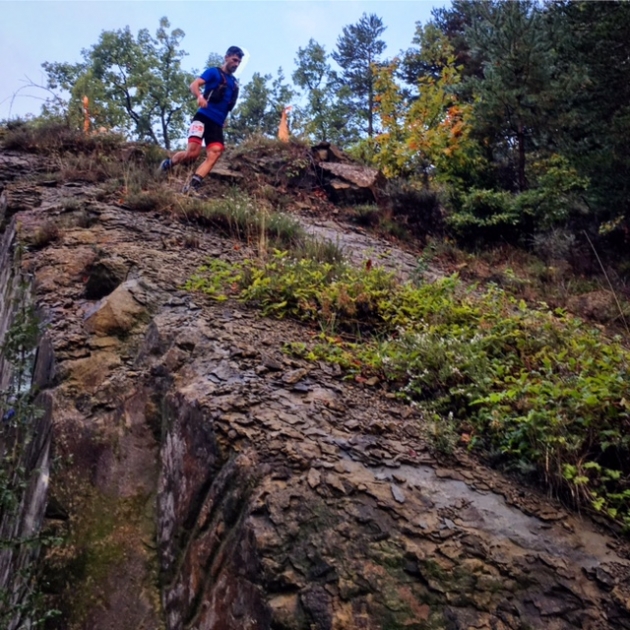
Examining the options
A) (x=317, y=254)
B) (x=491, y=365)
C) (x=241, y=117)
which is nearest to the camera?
(x=491, y=365)

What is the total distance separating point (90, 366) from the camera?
4.25 meters

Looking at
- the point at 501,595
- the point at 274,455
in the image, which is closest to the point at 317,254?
the point at 274,455

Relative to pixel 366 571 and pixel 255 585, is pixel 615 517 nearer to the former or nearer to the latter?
pixel 366 571

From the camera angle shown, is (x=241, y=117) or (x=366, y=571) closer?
(x=366, y=571)

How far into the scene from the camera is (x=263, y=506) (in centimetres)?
279

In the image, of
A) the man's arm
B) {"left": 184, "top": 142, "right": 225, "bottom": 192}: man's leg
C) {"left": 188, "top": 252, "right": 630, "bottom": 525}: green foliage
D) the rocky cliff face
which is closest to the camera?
the rocky cliff face

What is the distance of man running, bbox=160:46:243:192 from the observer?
27.5 ft

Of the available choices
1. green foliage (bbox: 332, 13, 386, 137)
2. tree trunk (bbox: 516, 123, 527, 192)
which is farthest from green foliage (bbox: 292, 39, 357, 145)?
tree trunk (bbox: 516, 123, 527, 192)

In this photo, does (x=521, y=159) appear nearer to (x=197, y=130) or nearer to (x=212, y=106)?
(x=212, y=106)

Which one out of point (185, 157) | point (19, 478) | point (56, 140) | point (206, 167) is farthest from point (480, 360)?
point (56, 140)

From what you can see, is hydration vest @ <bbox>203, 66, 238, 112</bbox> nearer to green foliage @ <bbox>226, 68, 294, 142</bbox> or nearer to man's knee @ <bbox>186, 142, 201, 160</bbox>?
man's knee @ <bbox>186, 142, 201, 160</bbox>

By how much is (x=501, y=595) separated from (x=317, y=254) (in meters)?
3.92

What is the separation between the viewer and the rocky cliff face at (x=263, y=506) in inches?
99.4

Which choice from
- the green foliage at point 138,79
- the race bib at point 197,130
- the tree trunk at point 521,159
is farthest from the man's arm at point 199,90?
the green foliage at point 138,79
